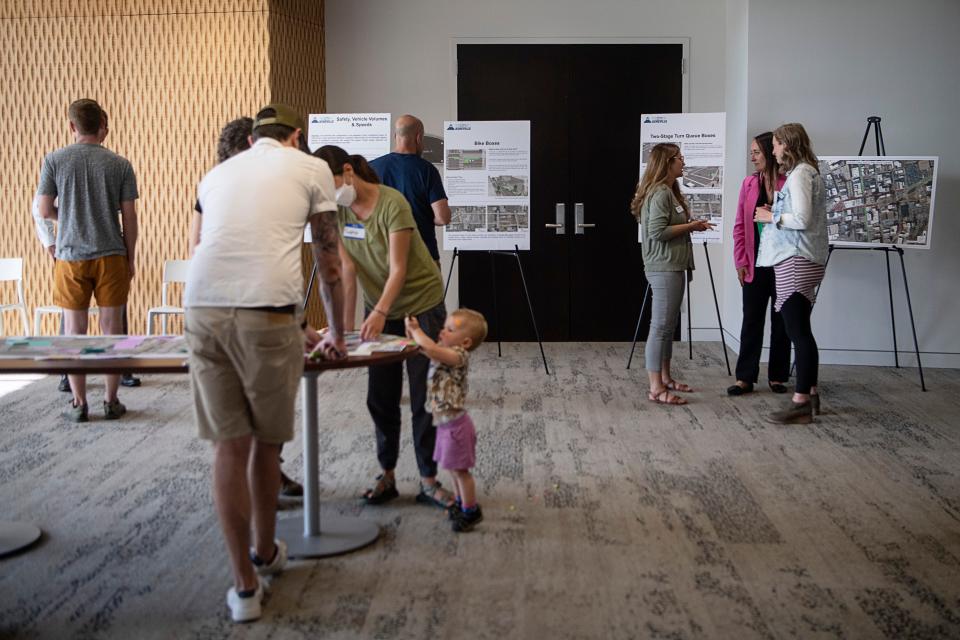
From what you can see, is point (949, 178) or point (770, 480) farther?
point (949, 178)

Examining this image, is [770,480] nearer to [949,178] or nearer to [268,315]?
[268,315]

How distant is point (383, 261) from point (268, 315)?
1017mm

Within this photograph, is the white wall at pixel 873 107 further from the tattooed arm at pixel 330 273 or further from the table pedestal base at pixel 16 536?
the table pedestal base at pixel 16 536

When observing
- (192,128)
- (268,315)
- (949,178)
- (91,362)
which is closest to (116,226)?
(192,128)

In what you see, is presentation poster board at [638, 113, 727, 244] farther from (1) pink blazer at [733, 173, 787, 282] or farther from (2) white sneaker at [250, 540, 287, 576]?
(2) white sneaker at [250, 540, 287, 576]

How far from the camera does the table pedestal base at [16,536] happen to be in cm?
366

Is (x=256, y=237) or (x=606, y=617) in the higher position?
(x=256, y=237)

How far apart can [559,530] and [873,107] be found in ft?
16.0

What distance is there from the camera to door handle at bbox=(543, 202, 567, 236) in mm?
8570

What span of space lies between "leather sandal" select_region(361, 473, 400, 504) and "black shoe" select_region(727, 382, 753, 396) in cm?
283

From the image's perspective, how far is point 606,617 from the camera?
3.09 metres

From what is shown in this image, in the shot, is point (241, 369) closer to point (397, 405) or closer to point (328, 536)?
point (328, 536)

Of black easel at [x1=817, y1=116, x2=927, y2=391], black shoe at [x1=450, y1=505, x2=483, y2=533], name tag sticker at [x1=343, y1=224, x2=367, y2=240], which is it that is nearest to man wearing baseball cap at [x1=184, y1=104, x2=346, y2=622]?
name tag sticker at [x1=343, y1=224, x2=367, y2=240]

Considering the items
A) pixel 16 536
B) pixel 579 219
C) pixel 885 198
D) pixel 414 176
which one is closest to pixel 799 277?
pixel 885 198
